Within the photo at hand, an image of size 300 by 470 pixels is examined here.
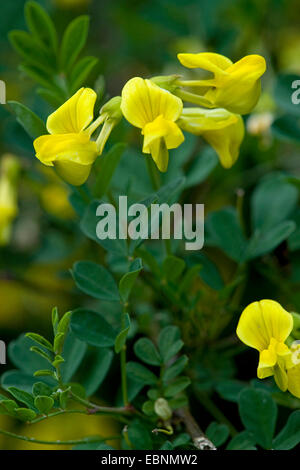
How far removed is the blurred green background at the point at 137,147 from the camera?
103 centimetres

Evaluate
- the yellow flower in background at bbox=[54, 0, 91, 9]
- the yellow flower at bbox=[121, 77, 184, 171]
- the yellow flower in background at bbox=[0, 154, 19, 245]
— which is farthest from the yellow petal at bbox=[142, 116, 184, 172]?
the yellow flower in background at bbox=[54, 0, 91, 9]

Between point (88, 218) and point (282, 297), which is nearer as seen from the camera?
point (88, 218)

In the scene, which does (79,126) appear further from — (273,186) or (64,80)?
(273,186)

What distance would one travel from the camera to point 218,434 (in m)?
0.69

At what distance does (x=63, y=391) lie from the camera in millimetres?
610

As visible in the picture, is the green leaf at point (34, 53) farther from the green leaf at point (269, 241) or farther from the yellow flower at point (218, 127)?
the green leaf at point (269, 241)

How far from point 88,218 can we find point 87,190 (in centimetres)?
10

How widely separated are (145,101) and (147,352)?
301mm

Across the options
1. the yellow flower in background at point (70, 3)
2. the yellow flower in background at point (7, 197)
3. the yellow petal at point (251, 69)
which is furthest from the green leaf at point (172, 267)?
the yellow flower in background at point (70, 3)

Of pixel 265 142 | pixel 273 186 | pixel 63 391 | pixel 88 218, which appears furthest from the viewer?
pixel 265 142

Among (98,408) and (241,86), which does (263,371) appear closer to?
(98,408)

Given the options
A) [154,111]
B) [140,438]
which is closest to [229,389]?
[140,438]

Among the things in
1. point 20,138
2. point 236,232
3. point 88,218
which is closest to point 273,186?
point 236,232
